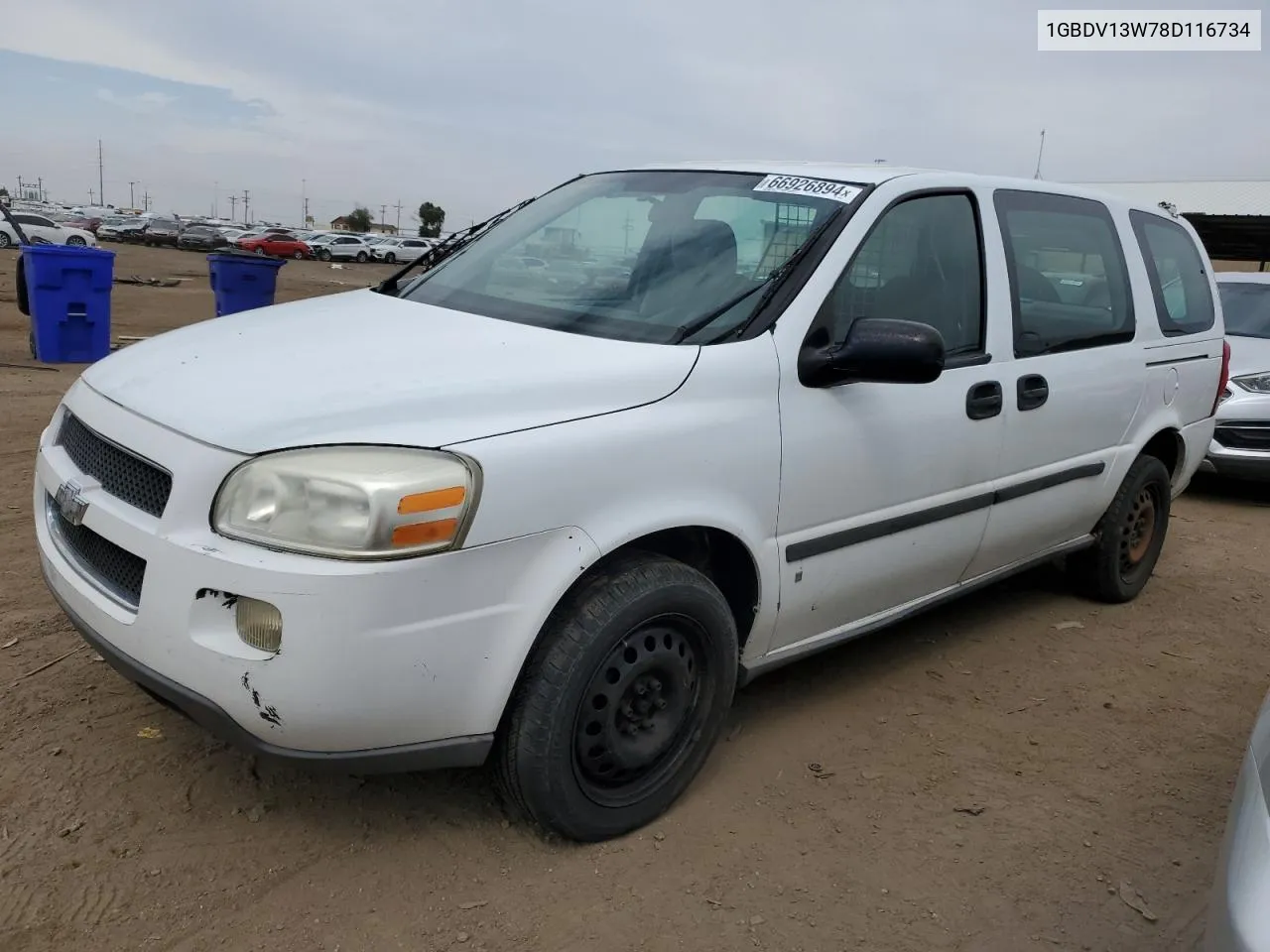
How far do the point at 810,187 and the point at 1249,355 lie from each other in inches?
230

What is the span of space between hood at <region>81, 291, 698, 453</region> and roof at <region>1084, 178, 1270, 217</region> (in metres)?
22.8

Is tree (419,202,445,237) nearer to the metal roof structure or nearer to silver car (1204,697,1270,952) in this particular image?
the metal roof structure

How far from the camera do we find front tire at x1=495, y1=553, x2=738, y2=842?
2398 mm

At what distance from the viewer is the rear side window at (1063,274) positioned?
3662 millimetres

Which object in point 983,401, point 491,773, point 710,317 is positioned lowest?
point 491,773

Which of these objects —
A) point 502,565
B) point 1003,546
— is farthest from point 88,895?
point 1003,546

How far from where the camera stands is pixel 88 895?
2.33 m

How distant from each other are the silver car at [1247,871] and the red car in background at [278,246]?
45.9 m

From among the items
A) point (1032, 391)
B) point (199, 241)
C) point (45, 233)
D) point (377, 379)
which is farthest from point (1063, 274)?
point (199, 241)

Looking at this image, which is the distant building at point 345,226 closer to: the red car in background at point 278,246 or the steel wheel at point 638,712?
the red car in background at point 278,246

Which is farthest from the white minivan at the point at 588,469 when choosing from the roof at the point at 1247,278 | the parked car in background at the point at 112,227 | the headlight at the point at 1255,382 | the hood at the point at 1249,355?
the parked car in background at the point at 112,227

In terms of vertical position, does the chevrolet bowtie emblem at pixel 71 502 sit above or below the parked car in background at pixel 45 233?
below

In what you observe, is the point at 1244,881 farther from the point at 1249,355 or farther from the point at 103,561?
the point at 1249,355

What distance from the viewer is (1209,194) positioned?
80.8 feet
